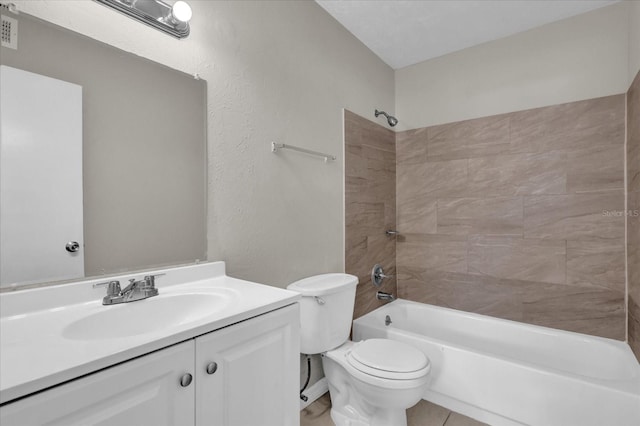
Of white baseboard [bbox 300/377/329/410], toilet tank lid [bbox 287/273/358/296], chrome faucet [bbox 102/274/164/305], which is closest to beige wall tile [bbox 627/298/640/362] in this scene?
toilet tank lid [bbox 287/273/358/296]

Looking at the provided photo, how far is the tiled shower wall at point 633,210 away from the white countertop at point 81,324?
6.52 ft

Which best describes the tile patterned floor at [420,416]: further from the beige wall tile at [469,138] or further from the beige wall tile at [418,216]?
the beige wall tile at [469,138]

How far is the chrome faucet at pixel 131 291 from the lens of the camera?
1.03 metres

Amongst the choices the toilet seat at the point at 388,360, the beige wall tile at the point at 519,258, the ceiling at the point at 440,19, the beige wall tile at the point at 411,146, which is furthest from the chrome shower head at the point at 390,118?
the toilet seat at the point at 388,360

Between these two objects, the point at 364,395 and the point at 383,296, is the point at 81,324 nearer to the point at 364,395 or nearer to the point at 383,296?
the point at 364,395

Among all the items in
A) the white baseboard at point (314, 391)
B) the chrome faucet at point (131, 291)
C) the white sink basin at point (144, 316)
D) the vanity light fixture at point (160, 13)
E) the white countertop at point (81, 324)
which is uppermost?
the vanity light fixture at point (160, 13)

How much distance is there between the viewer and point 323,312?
167cm

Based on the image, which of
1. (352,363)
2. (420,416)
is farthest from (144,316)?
(420,416)

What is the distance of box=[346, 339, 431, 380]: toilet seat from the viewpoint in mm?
1471

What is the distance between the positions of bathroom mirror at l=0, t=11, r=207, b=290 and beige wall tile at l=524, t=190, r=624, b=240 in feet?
7.37

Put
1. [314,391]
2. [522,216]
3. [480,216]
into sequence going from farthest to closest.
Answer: [480,216] < [522,216] < [314,391]

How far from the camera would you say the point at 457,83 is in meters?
2.56

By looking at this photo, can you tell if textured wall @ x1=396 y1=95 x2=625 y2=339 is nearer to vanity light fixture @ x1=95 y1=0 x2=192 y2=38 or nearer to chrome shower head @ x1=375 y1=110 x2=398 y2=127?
chrome shower head @ x1=375 y1=110 x2=398 y2=127

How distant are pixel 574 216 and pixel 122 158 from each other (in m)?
2.67
